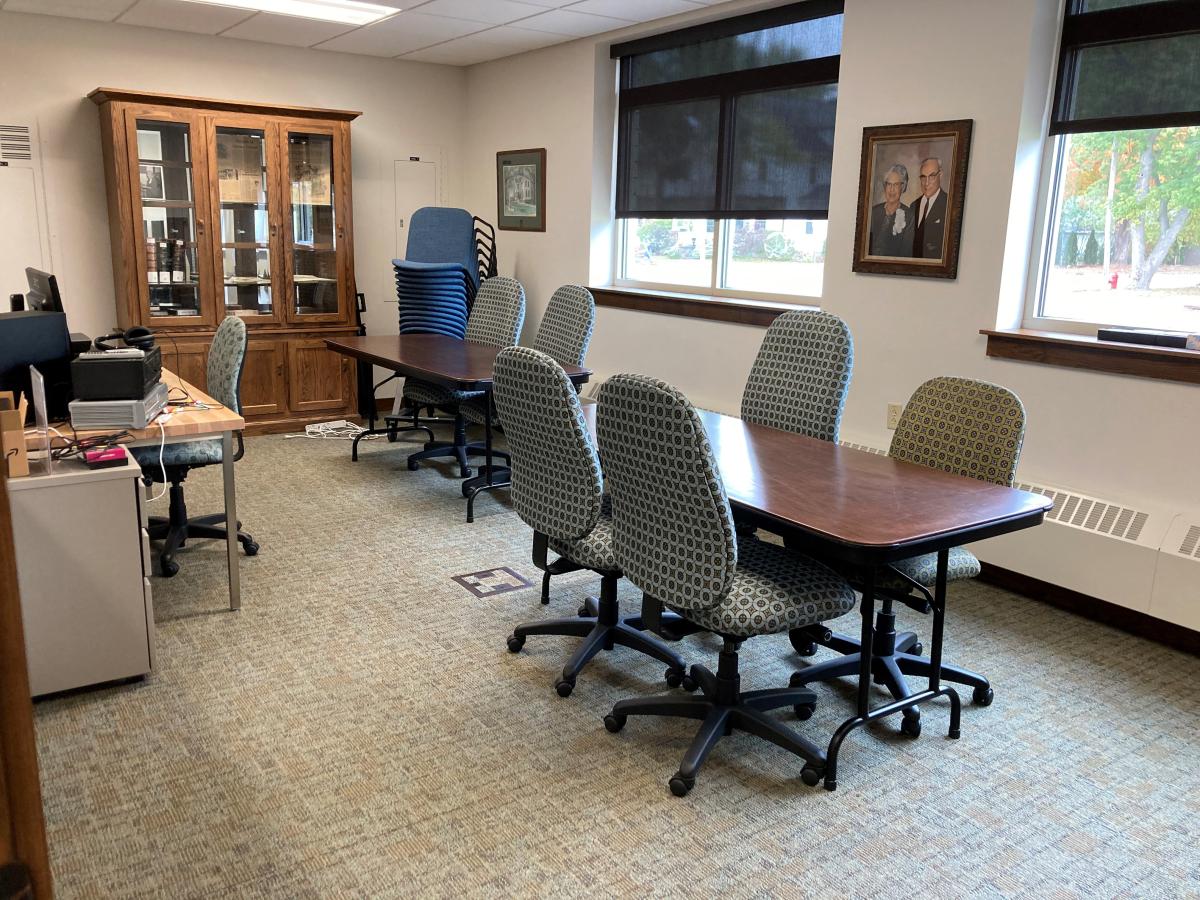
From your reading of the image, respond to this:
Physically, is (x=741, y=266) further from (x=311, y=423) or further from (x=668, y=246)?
(x=311, y=423)

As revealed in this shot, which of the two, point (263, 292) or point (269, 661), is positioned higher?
point (263, 292)

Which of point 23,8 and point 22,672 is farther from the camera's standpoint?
point 23,8

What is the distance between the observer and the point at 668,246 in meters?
5.76

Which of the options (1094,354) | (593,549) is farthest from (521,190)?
(593,549)

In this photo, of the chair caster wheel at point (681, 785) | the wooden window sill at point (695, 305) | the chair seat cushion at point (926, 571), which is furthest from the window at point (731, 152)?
the chair caster wheel at point (681, 785)

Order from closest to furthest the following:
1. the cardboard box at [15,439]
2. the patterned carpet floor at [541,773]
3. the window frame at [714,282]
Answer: the patterned carpet floor at [541,773], the cardboard box at [15,439], the window frame at [714,282]

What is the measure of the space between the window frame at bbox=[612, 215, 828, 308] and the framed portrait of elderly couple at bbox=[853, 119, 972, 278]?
37 cm

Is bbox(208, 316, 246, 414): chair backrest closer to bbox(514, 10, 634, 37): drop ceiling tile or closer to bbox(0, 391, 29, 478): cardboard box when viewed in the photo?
bbox(0, 391, 29, 478): cardboard box

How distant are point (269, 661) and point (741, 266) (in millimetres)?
3371

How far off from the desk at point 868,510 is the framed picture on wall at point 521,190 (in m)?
3.90

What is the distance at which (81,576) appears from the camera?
2.76 m

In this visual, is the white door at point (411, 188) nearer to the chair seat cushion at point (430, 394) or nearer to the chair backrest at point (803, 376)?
the chair seat cushion at point (430, 394)

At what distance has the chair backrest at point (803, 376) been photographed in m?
3.33

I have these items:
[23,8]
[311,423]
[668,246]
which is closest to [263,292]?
[311,423]
